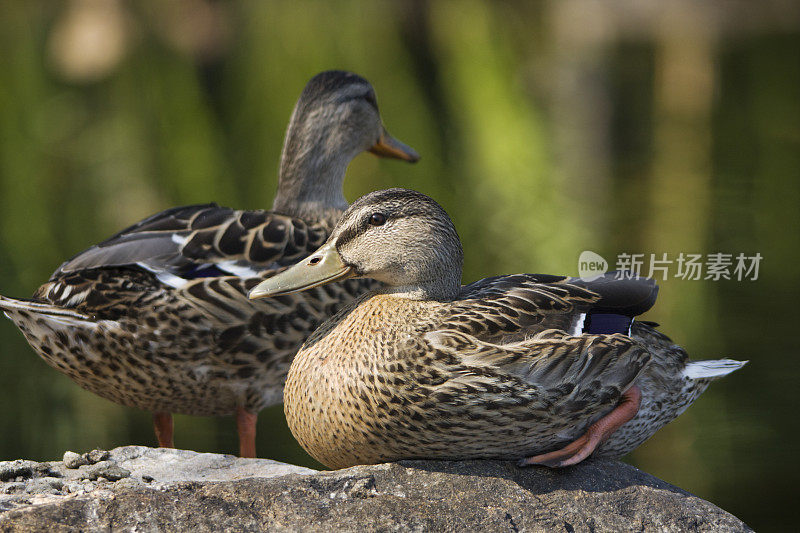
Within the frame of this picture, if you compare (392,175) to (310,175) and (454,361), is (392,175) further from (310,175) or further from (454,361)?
(454,361)

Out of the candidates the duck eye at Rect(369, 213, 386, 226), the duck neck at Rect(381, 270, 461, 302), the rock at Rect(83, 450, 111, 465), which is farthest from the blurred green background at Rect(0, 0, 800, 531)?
the duck eye at Rect(369, 213, 386, 226)

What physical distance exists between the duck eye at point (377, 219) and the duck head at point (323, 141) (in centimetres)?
143

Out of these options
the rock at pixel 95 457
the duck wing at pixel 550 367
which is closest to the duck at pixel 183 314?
the rock at pixel 95 457

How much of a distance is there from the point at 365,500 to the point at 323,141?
85.8 inches

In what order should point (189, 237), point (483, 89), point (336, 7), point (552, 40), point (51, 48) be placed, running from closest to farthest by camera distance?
point (189, 237)
point (483, 89)
point (336, 7)
point (51, 48)
point (552, 40)

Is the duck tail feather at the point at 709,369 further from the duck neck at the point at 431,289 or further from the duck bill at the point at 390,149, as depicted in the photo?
the duck bill at the point at 390,149

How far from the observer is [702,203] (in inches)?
Answer: 362

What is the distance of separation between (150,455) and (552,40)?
956 centimetres

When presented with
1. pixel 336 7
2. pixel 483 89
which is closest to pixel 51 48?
pixel 336 7

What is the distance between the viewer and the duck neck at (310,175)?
440cm

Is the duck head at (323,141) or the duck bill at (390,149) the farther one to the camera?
the duck bill at (390,149)

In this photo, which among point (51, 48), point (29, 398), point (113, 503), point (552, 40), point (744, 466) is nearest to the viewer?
point (113, 503)

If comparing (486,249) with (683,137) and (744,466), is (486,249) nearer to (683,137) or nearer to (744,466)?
(744,466)

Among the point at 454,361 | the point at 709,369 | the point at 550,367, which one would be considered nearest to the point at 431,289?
the point at 454,361
